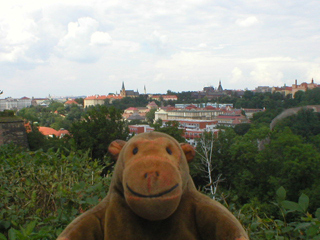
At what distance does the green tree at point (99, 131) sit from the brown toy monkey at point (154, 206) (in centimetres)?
1284

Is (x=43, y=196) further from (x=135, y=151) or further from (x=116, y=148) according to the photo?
(x=135, y=151)

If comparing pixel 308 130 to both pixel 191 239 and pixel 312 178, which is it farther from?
pixel 191 239

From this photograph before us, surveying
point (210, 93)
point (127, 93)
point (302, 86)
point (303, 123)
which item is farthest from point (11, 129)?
point (210, 93)

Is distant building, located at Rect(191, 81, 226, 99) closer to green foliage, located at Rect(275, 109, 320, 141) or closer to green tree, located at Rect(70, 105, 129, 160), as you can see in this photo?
green foliage, located at Rect(275, 109, 320, 141)

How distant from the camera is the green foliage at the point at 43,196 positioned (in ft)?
6.47

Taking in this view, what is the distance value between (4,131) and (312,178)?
12.1m

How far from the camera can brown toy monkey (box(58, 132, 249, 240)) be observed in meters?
1.11

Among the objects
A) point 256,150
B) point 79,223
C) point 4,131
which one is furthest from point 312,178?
point 79,223

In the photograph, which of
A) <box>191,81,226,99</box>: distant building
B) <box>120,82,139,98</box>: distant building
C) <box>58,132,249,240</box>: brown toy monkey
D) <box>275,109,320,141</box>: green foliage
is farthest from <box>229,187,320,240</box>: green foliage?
<box>120,82,139,98</box>: distant building

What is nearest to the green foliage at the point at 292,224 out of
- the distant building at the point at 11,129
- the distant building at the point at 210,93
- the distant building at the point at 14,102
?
the distant building at the point at 11,129

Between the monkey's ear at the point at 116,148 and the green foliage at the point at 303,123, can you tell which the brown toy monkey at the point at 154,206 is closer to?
the monkey's ear at the point at 116,148

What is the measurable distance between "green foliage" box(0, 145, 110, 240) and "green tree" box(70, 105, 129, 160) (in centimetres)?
1094

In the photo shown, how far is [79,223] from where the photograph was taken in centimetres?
127

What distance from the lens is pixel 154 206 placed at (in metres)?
1.09
